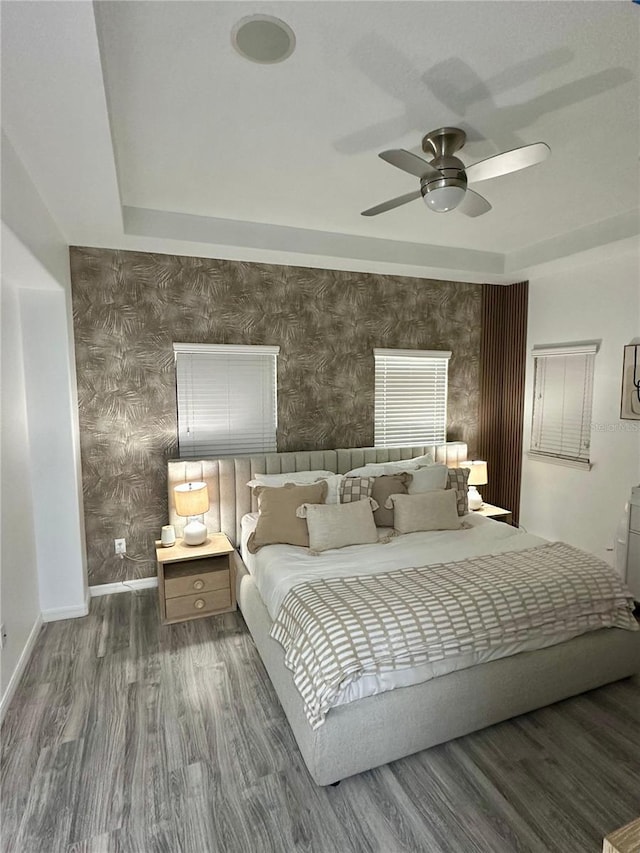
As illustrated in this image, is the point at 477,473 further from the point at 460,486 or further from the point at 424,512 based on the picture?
the point at 424,512

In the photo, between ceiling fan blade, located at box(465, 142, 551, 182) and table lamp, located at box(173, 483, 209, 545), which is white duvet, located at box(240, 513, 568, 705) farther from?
ceiling fan blade, located at box(465, 142, 551, 182)

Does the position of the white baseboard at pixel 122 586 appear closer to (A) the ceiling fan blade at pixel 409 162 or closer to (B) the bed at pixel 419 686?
(B) the bed at pixel 419 686

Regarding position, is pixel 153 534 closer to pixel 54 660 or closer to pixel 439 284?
pixel 54 660

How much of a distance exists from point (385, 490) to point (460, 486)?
70 centimetres

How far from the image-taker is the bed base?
1.87 meters

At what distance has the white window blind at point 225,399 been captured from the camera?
3668 mm

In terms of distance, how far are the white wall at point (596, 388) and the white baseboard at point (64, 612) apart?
13.1 ft

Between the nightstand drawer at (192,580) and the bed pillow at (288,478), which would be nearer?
the nightstand drawer at (192,580)

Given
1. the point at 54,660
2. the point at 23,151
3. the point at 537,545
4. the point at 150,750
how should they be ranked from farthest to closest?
the point at 537,545 < the point at 54,660 < the point at 150,750 < the point at 23,151

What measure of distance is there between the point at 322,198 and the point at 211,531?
8.45ft

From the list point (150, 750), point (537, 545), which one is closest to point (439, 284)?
point (537, 545)

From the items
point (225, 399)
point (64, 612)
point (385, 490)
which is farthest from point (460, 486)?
point (64, 612)

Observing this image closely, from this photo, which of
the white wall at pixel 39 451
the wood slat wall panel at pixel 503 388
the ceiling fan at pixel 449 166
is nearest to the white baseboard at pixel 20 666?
the white wall at pixel 39 451

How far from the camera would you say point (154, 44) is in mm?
1576
